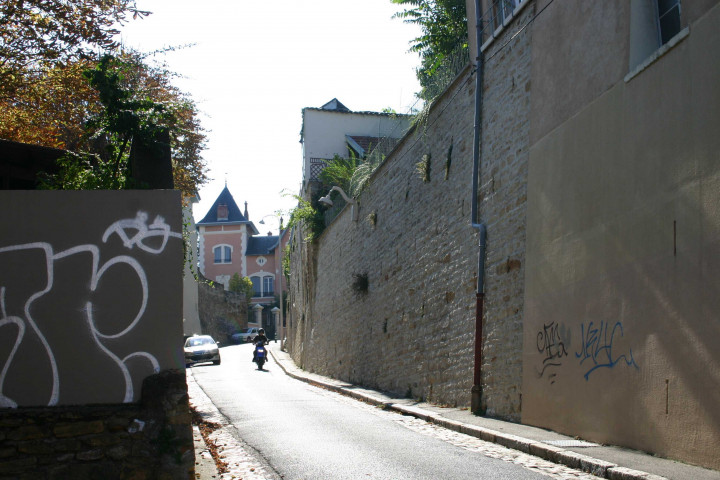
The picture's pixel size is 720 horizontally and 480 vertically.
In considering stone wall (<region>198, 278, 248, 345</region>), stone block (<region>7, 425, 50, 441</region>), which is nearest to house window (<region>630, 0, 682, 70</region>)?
stone block (<region>7, 425, 50, 441</region>)

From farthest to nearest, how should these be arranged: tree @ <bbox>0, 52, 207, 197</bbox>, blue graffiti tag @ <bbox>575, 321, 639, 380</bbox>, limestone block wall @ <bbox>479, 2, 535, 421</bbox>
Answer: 1. limestone block wall @ <bbox>479, 2, 535, 421</bbox>
2. blue graffiti tag @ <bbox>575, 321, 639, 380</bbox>
3. tree @ <bbox>0, 52, 207, 197</bbox>

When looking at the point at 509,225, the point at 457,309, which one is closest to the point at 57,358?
the point at 509,225

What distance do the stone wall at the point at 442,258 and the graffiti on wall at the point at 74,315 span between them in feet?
20.1

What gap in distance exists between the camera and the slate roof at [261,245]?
80.5m

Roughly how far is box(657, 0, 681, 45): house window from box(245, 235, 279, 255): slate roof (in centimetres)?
7352

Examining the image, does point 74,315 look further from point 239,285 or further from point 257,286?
point 257,286

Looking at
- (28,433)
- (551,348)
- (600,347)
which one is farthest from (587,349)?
(28,433)

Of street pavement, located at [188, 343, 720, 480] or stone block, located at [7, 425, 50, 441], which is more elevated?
stone block, located at [7, 425, 50, 441]

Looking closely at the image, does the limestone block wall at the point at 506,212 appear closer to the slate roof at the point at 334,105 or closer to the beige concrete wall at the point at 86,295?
the beige concrete wall at the point at 86,295

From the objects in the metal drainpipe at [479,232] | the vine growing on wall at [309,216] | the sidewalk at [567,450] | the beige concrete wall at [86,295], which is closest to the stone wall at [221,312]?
the vine growing on wall at [309,216]

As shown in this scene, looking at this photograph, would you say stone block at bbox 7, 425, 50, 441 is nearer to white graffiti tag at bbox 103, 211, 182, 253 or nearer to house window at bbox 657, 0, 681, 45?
white graffiti tag at bbox 103, 211, 182, 253

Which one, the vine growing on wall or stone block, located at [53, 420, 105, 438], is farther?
the vine growing on wall

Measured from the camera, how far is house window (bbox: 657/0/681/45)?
25.7 ft

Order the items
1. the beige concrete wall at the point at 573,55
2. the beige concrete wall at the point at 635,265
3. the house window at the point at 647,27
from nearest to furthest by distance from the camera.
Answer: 1. the beige concrete wall at the point at 635,265
2. the house window at the point at 647,27
3. the beige concrete wall at the point at 573,55
